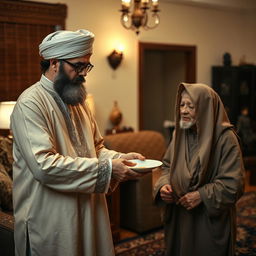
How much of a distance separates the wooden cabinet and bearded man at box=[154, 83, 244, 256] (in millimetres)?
4106

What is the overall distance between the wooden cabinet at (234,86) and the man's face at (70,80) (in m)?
4.89

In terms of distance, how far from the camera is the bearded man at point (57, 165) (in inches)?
68.5

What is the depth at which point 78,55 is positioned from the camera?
6.09 feet

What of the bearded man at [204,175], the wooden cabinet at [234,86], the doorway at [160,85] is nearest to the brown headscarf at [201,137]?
the bearded man at [204,175]

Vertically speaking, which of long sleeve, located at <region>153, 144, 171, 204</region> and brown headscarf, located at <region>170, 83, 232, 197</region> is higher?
brown headscarf, located at <region>170, 83, 232, 197</region>

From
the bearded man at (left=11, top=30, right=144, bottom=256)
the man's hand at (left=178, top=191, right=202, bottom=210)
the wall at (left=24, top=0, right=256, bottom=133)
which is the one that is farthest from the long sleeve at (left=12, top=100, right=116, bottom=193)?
the wall at (left=24, top=0, right=256, bottom=133)

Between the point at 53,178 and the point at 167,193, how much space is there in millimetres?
997

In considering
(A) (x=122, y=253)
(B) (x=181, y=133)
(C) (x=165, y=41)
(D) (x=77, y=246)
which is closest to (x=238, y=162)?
(B) (x=181, y=133)

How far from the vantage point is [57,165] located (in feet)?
5.64

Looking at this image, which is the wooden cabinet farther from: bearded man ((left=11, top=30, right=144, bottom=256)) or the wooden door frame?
bearded man ((left=11, top=30, right=144, bottom=256))

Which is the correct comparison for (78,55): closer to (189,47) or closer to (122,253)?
(122,253)

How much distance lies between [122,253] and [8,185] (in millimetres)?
1253

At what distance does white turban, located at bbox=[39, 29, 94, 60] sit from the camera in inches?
71.8

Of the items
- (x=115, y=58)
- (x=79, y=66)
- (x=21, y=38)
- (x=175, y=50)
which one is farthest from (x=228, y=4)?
(x=79, y=66)
